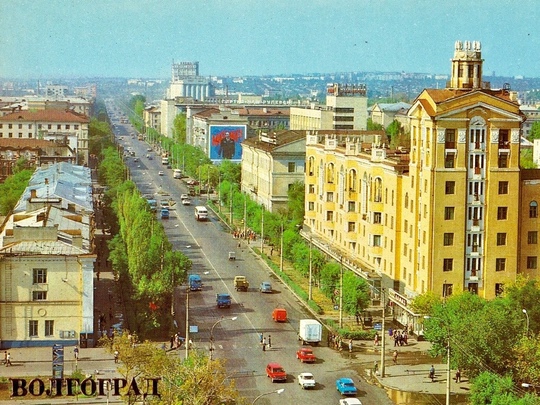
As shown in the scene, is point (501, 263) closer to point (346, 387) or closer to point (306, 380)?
point (346, 387)

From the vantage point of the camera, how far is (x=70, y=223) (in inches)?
2144

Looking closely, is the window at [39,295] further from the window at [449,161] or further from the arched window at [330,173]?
the arched window at [330,173]

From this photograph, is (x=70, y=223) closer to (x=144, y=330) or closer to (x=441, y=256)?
(x=144, y=330)

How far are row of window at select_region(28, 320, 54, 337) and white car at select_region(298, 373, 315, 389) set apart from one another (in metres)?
12.1

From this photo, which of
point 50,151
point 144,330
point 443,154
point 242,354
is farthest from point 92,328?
point 50,151

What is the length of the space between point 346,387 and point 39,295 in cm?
1489

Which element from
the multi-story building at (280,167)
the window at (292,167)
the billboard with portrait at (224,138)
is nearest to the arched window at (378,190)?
the multi-story building at (280,167)

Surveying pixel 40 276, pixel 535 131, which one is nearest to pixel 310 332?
pixel 40 276

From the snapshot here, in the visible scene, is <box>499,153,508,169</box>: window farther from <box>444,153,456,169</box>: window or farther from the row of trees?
the row of trees

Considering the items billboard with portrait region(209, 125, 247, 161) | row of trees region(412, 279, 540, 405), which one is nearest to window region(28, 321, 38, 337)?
row of trees region(412, 279, 540, 405)

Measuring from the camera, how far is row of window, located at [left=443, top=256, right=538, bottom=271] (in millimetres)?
51125

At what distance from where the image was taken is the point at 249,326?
52375 mm

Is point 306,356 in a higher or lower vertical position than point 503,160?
lower

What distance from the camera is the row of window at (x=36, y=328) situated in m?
46.7
